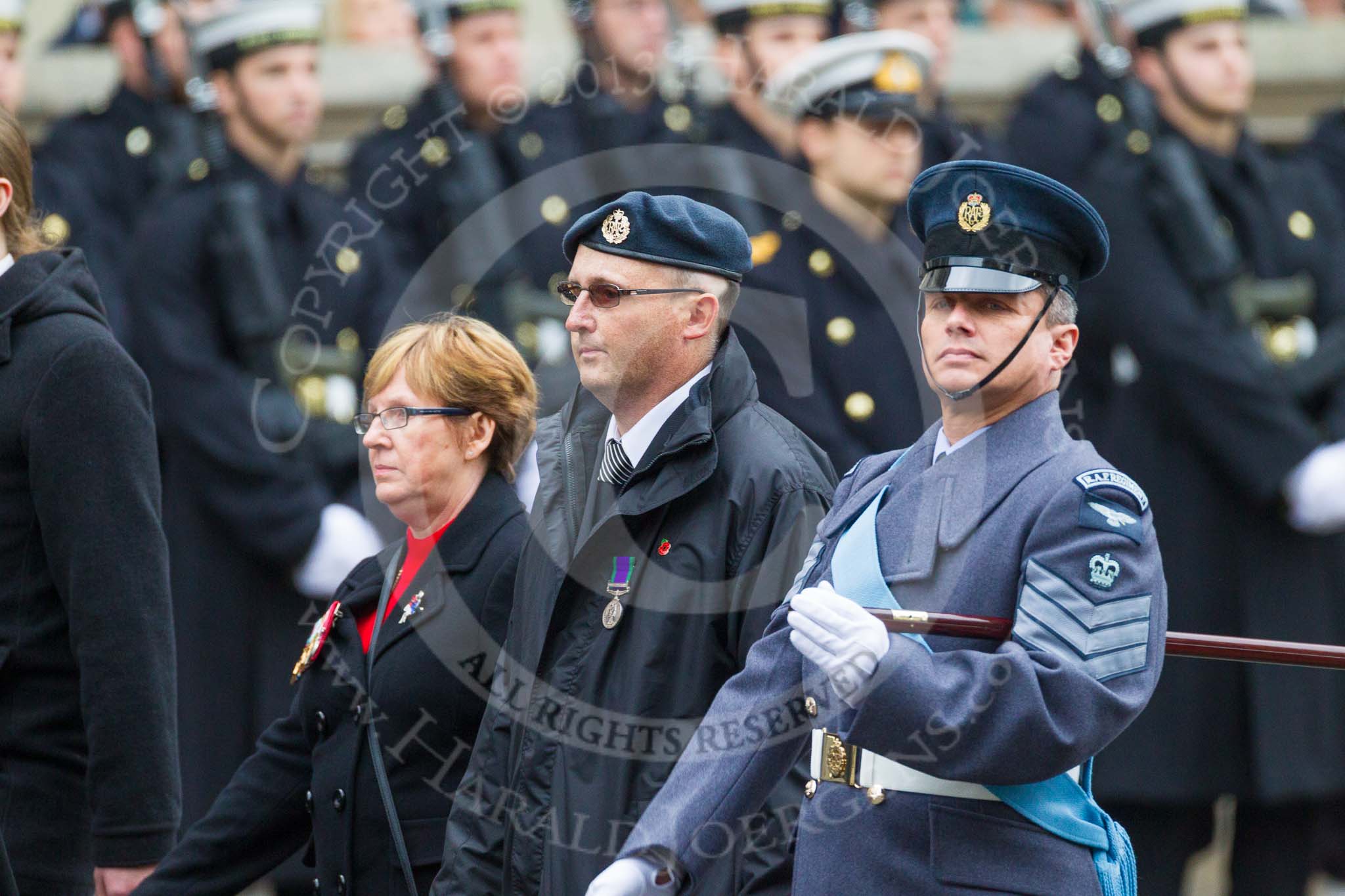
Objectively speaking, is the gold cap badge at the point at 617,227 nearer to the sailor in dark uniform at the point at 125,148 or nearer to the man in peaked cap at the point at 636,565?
the man in peaked cap at the point at 636,565

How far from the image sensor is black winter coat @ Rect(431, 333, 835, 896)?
3801 millimetres

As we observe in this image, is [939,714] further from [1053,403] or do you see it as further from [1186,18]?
[1186,18]

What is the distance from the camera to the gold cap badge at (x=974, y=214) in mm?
3559

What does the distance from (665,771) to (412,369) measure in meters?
0.99

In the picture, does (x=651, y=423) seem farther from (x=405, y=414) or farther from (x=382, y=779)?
(x=382, y=779)

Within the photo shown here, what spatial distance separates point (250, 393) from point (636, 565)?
306 cm

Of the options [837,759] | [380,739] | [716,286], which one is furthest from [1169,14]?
[837,759]

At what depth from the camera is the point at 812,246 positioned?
6410mm

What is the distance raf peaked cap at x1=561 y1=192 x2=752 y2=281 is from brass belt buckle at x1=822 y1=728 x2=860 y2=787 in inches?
37.4

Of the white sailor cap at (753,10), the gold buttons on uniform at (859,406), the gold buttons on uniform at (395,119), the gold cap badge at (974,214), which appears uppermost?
the white sailor cap at (753,10)

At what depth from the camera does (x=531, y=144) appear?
7426 mm

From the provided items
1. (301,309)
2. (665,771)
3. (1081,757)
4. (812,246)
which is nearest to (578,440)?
(665,771)

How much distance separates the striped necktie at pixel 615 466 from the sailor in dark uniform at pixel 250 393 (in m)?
2.72

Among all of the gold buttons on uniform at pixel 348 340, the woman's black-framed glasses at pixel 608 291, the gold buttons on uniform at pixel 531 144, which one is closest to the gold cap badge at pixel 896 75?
the gold buttons on uniform at pixel 531 144
